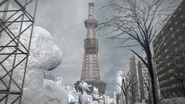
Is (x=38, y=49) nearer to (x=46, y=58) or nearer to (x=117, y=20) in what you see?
(x=46, y=58)

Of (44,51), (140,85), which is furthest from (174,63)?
(44,51)

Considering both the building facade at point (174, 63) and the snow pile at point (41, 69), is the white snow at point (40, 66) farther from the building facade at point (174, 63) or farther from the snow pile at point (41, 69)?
the building facade at point (174, 63)

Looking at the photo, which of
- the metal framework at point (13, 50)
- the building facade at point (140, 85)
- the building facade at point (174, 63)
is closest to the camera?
the metal framework at point (13, 50)

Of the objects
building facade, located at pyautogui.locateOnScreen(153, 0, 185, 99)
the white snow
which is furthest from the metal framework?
building facade, located at pyautogui.locateOnScreen(153, 0, 185, 99)

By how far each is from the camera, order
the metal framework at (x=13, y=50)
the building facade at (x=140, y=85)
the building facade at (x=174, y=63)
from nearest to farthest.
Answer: the metal framework at (x=13, y=50) → the building facade at (x=140, y=85) → the building facade at (x=174, y=63)

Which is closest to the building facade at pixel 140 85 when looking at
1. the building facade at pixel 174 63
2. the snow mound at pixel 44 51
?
the building facade at pixel 174 63

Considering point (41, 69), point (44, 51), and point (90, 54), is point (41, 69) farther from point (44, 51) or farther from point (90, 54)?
point (90, 54)

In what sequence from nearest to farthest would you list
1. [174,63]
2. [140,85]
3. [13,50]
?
[13,50]
[174,63]
[140,85]

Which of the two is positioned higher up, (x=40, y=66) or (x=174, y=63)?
(x=174, y=63)

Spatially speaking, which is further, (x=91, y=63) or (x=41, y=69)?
(x=91, y=63)

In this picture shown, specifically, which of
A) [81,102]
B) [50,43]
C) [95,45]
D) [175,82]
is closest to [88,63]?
[95,45]

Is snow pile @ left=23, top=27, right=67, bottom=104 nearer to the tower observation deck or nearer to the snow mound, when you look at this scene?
the snow mound

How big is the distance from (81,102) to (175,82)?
33.8 m

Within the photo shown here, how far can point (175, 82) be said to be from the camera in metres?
39.8
